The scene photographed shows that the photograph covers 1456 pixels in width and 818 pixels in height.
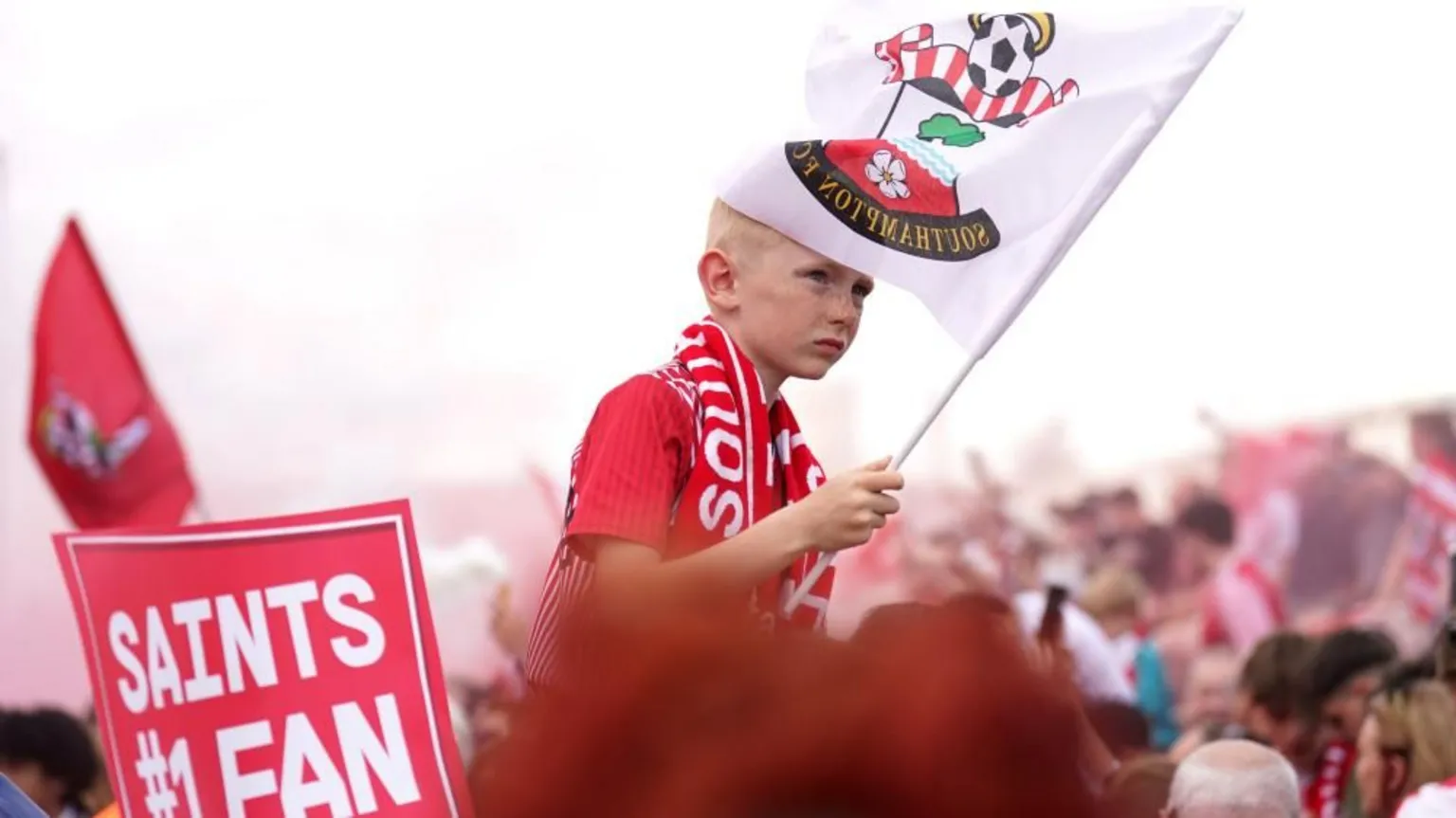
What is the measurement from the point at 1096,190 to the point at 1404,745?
1.89 metres

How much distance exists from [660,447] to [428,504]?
12.9 m

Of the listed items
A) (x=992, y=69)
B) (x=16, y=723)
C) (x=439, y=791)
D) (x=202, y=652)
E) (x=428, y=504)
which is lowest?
(x=428, y=504)

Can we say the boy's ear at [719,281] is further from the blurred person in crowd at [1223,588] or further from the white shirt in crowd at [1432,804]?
the blurred person in crowd at [1223,588]

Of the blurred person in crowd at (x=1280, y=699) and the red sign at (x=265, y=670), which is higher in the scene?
the red sign at (x=265, y=670)

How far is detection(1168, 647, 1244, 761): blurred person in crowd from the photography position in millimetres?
5062

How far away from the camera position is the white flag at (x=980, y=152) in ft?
7.82

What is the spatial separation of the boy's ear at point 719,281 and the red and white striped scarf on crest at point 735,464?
29 mm

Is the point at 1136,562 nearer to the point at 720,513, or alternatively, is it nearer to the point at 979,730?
the point at 720,513

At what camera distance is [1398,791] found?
3922mm

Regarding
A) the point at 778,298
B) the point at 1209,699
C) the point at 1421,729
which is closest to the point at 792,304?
the point at 778,298

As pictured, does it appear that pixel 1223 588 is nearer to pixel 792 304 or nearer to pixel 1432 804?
pixel 1432 804

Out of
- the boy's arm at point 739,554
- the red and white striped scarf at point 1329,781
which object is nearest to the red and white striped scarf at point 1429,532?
the red and white striped scarf at point 1329,781

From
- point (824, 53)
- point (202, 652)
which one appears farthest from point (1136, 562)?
point (202, 652)

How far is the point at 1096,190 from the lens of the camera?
2.44 metres
